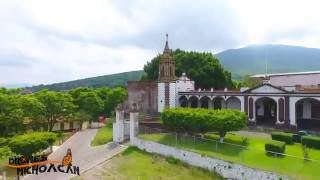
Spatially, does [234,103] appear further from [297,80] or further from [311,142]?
[311,142]

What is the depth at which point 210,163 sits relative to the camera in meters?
25.4

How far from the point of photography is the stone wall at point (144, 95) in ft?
160

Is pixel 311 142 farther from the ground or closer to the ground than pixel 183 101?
closer to the ground

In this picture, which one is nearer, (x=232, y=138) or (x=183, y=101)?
(x=232, y=138)

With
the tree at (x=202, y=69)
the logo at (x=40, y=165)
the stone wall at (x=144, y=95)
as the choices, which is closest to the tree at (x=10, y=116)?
the logo at (x=40, y=165)

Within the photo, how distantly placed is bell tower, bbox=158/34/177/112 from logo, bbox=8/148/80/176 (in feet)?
54.7

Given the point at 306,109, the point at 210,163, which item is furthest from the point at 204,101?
the point at 210,163

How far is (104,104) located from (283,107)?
28.2 metres

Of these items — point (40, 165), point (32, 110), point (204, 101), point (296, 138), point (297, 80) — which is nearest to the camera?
point (296, 138)

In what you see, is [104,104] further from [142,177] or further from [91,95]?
[142,177]

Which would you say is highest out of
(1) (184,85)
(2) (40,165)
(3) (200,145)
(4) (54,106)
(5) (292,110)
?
(1) (184,85)

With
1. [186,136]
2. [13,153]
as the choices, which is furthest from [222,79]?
[13,153]

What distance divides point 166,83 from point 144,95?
198 inches

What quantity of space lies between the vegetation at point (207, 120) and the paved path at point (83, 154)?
505 centimetres
